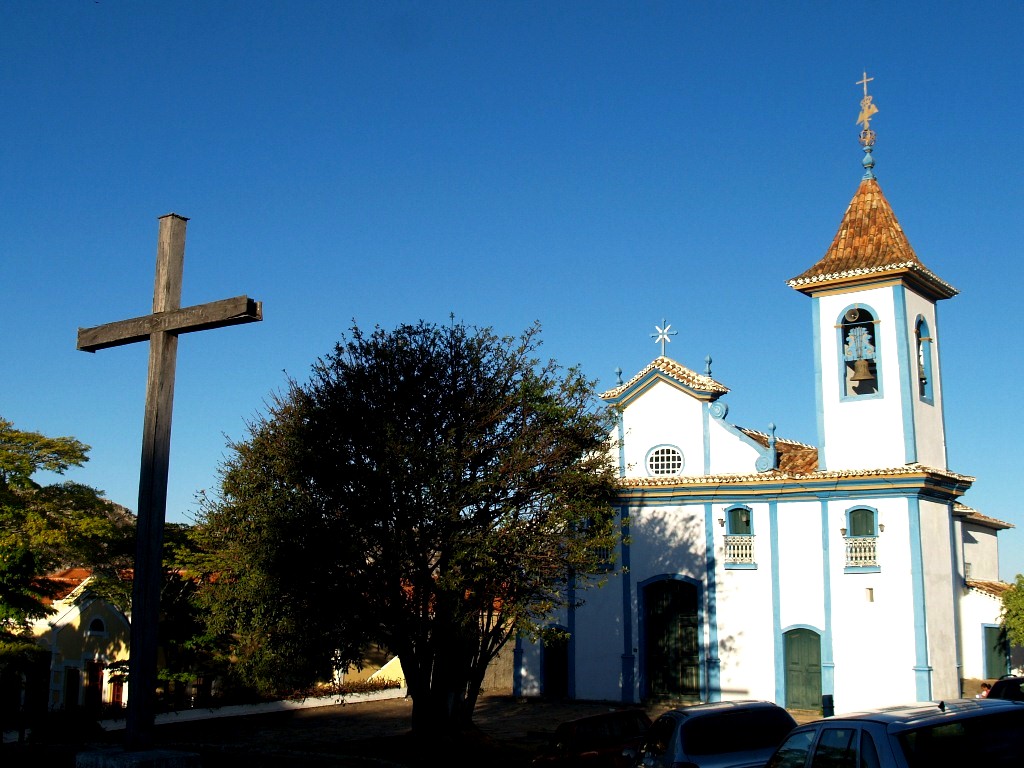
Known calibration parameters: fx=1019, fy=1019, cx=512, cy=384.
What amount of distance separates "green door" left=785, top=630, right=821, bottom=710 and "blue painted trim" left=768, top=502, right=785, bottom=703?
0.16 metres

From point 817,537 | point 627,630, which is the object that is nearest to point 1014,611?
point 817,537

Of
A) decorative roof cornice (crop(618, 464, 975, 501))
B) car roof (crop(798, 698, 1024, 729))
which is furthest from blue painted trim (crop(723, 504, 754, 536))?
car roof (crop(798, 698, 1024, 729))

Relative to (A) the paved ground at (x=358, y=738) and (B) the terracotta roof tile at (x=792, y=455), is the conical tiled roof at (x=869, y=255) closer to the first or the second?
(B) the terracotta roof tile at (x=792, y=455)

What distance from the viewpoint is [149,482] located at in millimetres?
9047

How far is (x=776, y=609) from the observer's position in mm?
28469

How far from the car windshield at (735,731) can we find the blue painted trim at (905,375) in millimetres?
17674

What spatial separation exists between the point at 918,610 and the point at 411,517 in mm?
14347

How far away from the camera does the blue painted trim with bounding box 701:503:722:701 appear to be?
94.5ft

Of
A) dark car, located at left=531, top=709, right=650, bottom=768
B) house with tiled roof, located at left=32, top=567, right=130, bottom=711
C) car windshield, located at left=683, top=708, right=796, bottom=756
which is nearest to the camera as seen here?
car windshield, located at left=683, top=708, right=796, bottom=756

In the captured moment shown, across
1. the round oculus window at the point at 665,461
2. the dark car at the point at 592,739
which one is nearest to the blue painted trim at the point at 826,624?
the round oculus window at the point at 665,461

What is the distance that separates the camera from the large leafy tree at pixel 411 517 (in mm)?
20016

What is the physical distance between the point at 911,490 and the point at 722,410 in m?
5.75

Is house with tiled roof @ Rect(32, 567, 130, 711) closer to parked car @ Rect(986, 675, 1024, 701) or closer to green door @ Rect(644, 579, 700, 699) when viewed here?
green door @ Rect(644, 579, 700, 699)

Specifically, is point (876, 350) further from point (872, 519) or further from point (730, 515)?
point (730, 515)
